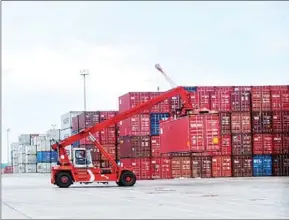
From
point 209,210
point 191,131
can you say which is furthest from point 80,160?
point 209,210

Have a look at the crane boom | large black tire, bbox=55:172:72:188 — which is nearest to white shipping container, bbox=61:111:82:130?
the crane boom

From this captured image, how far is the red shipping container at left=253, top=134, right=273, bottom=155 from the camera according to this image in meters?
44.6

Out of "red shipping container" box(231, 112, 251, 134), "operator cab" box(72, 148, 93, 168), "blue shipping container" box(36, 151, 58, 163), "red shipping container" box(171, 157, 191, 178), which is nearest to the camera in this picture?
"operator cab" box(72, 148, 93, 168)

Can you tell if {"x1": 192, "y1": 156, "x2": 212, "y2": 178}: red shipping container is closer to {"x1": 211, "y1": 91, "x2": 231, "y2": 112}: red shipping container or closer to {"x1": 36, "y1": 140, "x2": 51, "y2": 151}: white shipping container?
{"x1": 211, "y1": 91, "x2": 231, "y2": 112}: red shipping container

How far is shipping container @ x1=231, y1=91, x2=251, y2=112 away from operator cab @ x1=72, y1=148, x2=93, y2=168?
14.1 metres

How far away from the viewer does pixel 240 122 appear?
145ft

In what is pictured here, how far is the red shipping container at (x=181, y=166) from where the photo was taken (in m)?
44.3

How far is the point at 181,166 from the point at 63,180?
1334 centimetres

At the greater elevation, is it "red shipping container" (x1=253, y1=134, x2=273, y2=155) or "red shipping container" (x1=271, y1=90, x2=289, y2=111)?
"red shipping container" (x1=271, y1=90, x2=289, y2=111)

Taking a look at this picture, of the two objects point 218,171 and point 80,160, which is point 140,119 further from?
point 80,160

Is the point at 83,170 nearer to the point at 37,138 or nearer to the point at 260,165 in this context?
the point at 260,165

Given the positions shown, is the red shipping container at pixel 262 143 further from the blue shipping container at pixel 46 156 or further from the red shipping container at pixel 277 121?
the blue shipping container at pixel 46 156

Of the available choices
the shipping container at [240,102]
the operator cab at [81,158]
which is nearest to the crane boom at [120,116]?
the operator cab at [81,158]

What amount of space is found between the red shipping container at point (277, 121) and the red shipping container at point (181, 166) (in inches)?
256
